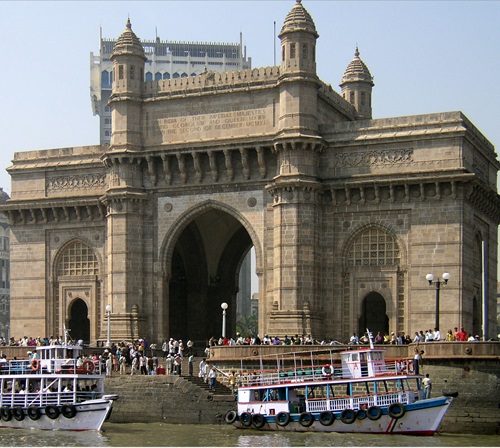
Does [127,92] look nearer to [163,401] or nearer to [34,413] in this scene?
[163,401]

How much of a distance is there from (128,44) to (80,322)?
14.6 meters

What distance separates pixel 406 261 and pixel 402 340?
15.2ft

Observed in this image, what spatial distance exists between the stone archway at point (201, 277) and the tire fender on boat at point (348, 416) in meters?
20.8

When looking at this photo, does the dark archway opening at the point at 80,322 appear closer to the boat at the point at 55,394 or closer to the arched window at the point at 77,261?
the arched window at the point at 77,261

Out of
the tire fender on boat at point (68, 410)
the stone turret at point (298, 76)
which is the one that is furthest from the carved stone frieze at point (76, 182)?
the tire fender on boat at point (68, 410)

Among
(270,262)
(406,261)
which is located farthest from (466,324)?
(270,262)

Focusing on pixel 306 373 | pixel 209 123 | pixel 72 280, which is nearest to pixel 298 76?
pixel 209 123

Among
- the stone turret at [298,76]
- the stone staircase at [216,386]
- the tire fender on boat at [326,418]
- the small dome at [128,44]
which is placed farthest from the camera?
the small dome at [128,44]

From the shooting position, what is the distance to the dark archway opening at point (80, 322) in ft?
199

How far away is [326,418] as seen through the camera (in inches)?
1635

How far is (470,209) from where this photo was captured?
51625mm

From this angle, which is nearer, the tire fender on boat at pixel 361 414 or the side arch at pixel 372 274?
the tire fender on boat at pixel 361 414

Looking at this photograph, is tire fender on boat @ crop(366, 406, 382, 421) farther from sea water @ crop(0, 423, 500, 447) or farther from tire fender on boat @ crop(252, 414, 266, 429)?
tire fender on boat @ crop(252, 414, 266, 429)

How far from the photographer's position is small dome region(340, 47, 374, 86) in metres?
63.2
